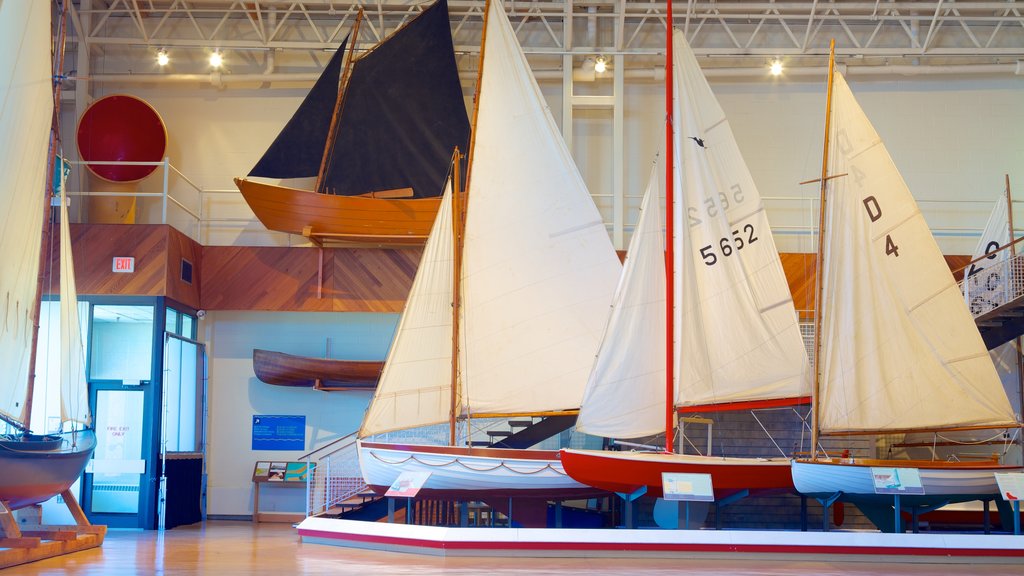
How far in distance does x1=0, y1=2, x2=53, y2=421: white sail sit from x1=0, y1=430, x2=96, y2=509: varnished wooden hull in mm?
425

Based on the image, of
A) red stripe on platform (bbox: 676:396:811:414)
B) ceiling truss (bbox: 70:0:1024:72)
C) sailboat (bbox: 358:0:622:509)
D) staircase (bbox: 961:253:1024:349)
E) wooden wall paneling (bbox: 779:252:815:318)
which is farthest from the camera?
ceiling truss (bbox: 70:0:1024:72)

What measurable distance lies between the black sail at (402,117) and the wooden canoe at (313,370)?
2.32 m

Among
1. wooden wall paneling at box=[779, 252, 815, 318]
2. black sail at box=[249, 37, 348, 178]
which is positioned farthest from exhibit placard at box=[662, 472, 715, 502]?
black sail at box=[249, 37, 348, 178]

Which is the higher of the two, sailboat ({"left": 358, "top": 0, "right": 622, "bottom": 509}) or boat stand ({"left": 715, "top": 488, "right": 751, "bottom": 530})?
sailboat ({"left": 358, "top": 0, "right": 622, "bottom": 509})

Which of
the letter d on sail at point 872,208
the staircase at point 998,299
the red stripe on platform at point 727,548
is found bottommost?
the red stripe on platform at point 727,548

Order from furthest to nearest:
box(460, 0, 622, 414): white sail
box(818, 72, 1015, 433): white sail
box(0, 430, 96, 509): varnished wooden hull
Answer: box(460, 0, 622, 414): white sail < box(818, 72, 1015, 433): white sail < box(0, 430, 96, 509): varnished wooden hull

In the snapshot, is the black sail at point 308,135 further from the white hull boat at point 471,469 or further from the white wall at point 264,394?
the white hull boat at point 471,469

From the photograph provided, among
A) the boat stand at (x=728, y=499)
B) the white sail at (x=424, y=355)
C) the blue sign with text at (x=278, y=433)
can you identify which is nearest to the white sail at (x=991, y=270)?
the boat stand at (x=728, y=499)

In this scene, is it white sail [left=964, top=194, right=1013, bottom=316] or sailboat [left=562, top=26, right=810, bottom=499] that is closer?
sailboat [left=562, top=26, right=810, bottom=499]

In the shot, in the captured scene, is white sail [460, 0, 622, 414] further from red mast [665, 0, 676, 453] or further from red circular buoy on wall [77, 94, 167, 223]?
red circular buoy on wall [77, 94, 167, 223]

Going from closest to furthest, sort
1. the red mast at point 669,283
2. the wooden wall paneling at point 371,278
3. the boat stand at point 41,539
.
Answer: the boat stand at point 41,539
the red mast at point 669,283
the wooden wall paneling at point 371,278

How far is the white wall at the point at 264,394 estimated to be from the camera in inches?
577

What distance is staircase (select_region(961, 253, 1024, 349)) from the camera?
1272cm

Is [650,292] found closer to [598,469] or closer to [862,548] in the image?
[598,469]
